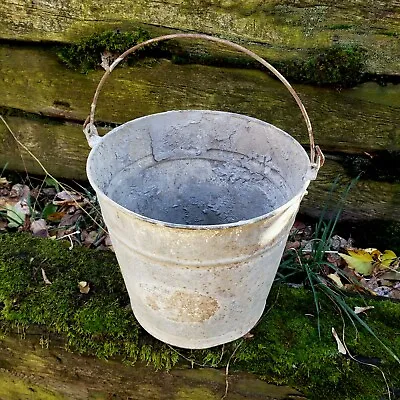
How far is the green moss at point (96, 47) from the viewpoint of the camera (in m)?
2.32

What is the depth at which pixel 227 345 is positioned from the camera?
6.14ft

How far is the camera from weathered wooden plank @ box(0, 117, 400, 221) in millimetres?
2471

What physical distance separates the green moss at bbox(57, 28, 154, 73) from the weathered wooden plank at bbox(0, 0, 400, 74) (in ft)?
0.14

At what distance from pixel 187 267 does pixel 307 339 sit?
2.19 ft

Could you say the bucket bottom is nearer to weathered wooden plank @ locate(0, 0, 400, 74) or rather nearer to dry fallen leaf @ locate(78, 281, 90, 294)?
→ dry fallen leaf @ locate(78, 281, 90, 294)

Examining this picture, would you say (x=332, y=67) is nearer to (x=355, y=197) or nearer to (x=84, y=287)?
(x=355, y=197)

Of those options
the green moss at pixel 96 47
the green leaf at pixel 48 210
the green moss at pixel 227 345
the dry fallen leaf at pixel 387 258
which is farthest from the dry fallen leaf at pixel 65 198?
the dry fallen leaf at pixel 387 258

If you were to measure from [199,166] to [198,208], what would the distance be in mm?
187

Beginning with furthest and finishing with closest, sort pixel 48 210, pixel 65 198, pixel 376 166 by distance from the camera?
pixel 65 198
pixel 48 210
pixel 376 166

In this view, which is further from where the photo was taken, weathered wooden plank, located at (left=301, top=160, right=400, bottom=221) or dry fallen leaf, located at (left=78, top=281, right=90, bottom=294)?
weathered wooden plank, located at (left=301, top=160, right=400, bottom=221)

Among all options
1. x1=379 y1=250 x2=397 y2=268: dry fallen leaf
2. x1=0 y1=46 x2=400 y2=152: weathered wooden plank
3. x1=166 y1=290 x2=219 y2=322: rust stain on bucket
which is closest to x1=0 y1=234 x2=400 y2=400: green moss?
x1=166 y1=290 x2=219 y2=322: rust stain on bucket

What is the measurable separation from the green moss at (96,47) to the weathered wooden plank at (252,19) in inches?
1.7

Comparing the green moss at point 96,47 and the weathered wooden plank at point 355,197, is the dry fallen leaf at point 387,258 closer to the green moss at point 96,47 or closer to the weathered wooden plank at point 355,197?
the weathered wooden plank at point 355,197

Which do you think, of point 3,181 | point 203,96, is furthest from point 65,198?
point 203,96
